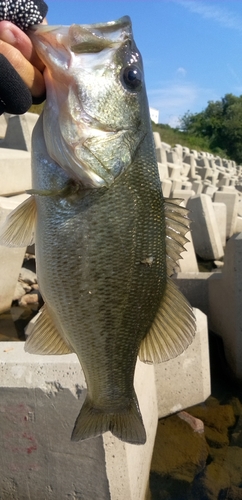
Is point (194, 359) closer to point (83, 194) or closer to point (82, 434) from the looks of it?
point (82, 434)

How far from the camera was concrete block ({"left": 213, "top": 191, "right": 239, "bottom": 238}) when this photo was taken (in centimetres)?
1072

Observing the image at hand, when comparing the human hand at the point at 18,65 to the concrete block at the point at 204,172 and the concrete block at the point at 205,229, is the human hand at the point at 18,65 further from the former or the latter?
the concrete block at the point at 204,172

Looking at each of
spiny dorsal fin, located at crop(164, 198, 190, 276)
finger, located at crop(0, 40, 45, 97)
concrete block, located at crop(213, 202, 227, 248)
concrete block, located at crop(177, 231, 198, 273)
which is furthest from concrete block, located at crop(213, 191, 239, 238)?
finger, located at crop(0, 40, 45, 97)

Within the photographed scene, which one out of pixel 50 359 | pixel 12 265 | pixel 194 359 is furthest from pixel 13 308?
pixel 50 359

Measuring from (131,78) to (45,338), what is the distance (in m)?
1.09

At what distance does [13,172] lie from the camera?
272 inches

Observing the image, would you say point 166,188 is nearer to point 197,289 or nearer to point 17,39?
point 197,289

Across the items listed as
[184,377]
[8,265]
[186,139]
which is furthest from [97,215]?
[186,139]

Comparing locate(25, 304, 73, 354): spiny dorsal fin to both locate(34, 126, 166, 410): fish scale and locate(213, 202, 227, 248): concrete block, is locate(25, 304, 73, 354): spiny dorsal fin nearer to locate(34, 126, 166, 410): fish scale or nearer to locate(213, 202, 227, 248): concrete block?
locate(34, 126, 166, 410): fish scale

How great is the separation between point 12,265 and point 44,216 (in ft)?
13.1

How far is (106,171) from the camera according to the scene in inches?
66.4

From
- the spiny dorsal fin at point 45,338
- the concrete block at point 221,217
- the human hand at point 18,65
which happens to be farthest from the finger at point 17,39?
the concrete block at point 221,217

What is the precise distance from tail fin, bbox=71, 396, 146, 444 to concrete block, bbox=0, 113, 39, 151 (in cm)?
761

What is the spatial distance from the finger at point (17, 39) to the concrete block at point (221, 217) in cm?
878
